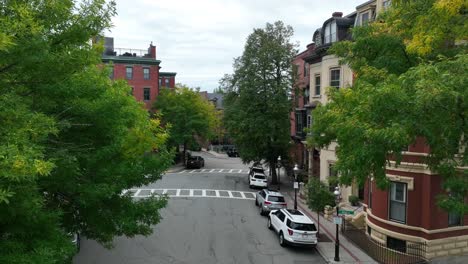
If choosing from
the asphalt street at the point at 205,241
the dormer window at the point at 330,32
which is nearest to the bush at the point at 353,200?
the asphalt street at the point at 205,241

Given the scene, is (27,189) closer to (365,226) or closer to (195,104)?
(365,226)

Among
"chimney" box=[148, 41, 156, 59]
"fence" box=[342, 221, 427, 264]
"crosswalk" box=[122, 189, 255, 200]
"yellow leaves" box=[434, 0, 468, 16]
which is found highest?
"chimney" box=[148, 41, 156, 59]

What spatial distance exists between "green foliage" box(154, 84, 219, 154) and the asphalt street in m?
17.7

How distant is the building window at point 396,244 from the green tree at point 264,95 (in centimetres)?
1794

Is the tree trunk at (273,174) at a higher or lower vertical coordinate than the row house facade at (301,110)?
lower

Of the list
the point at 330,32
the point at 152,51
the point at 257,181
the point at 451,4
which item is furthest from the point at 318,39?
the point at 152,51

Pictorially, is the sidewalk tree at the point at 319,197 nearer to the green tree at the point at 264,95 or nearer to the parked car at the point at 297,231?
the parked car at the point at 297,231

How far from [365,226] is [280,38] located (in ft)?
69.0

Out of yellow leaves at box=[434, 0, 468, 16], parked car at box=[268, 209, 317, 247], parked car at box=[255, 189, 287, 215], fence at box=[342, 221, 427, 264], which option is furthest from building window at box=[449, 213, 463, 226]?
yellow leaves at box=[434, 0, 468, 16]

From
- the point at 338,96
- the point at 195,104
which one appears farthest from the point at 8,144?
the point at 195,104

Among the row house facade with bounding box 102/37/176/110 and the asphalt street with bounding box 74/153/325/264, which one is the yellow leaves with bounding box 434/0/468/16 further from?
the row house facade with bounding box 102/37/176/110

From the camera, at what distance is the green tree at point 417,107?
888 centimetres

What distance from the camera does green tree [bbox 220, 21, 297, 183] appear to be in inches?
1457

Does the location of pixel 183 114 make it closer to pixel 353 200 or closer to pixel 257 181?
pixel 257 181
